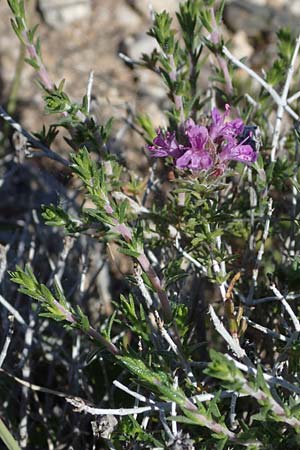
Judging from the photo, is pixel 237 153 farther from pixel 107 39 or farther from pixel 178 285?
pixel 107 39

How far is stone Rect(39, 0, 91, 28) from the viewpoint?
13.4 ft

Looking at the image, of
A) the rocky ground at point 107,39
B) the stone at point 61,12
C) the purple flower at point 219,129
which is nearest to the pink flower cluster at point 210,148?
the purple flower at point 219,129

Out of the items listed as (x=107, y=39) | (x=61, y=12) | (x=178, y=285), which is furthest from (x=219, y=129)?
(x=61, y=12)

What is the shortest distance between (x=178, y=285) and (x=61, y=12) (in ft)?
8.58

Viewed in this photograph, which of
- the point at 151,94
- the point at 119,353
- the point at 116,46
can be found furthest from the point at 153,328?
the point at 116,46

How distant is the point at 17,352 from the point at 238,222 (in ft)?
2.63

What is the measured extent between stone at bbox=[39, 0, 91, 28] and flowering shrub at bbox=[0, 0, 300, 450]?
2027mm

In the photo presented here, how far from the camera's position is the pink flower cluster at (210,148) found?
60.9 inches

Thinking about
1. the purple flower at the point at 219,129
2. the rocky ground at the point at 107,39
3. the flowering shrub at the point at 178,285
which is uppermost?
the rocky ground at the point at 107,39

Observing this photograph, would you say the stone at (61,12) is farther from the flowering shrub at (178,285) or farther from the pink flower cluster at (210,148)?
the pink flower cluster at (210,148)

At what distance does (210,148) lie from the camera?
1565mm

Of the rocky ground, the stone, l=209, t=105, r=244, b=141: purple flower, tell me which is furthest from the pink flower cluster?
the stone

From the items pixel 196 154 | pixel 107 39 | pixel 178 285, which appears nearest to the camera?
pixel 196 154

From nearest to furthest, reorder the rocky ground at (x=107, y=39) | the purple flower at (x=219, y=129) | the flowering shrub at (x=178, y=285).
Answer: the flowering shrub at (x=178, y=285)
the purple flower at (x=219, y=129)
the rocky ground at (x=107, y=39)
